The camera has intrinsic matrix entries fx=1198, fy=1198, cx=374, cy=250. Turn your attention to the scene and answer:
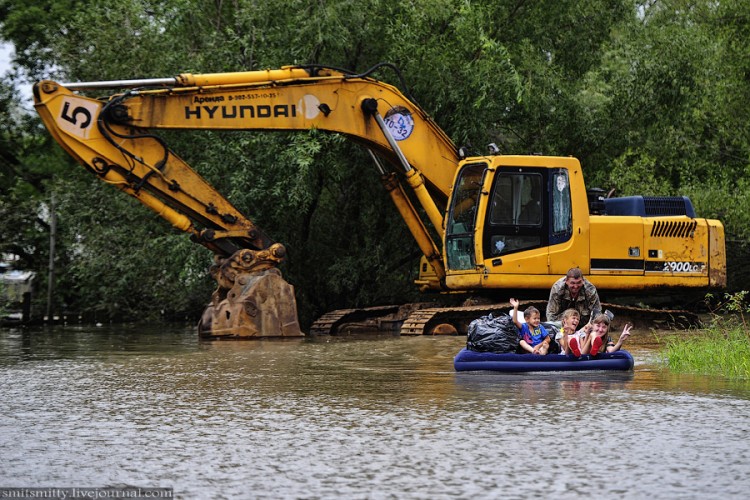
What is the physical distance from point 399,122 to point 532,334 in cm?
930

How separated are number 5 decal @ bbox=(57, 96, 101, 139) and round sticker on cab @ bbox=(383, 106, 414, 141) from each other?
5250 mm

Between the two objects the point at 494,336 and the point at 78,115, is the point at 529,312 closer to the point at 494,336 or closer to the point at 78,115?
the point at 494,336

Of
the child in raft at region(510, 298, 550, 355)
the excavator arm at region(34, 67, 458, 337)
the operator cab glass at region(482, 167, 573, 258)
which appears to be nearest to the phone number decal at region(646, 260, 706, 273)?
the operator cab glass at region(482, 167, 573, 258)

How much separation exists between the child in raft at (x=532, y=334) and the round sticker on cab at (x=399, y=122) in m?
9.04

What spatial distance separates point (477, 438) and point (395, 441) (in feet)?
1.94

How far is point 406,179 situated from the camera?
889 inches

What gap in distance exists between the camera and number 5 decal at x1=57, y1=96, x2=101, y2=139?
20.6 meters

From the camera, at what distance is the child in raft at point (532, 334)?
13508 mm

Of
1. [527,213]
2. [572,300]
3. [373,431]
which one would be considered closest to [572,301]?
[572,300]

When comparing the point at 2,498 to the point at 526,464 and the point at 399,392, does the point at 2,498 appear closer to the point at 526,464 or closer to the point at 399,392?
the point at 526,464

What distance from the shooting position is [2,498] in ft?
21.6

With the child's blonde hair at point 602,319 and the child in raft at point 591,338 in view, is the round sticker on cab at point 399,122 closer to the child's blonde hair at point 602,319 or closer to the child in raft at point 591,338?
the child in raft at point 591,338

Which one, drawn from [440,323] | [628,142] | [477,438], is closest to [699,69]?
[628,142]

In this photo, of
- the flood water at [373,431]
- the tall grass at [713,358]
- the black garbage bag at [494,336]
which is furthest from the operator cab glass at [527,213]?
the black garbage bag at [494,336]
